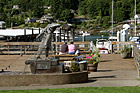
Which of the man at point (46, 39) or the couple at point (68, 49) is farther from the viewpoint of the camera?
the couple at point (68, 49)

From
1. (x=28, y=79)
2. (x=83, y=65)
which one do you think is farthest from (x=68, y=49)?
(x=28, y=79)

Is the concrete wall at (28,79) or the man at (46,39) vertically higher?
the man at (46,39)

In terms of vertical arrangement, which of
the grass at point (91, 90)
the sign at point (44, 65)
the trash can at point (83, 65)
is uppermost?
the sign at point (44, 65)

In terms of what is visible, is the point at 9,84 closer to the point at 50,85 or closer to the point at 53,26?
the point at 50,85

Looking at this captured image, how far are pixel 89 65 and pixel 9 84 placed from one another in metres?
5.21

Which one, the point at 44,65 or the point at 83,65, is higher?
the point at 44,65

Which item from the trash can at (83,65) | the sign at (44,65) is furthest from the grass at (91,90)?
the trash can at (83,65)

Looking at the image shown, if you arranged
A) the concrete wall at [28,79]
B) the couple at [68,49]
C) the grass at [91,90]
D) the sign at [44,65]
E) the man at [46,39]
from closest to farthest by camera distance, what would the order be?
1. the grass at [91,90]
2. the concrete wall at [28,79]
3. the sign at [44,65]
4. the man at [46,39]
5. the couple at [68,49]

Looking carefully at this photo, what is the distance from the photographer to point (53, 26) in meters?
14.7

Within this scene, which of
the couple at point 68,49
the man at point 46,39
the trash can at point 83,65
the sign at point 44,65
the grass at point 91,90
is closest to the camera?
the grass at point 91,90

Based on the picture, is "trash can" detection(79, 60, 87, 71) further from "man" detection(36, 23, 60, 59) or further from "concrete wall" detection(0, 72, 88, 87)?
"concrete wall" detection(0, 72, 88, 87)

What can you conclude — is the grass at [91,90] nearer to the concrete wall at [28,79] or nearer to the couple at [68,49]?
the concrete wall at [28,79]

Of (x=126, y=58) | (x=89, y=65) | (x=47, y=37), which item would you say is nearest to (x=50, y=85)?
(x=47, y=37)

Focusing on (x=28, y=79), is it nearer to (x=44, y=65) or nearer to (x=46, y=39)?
(x=44, y=65)
